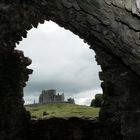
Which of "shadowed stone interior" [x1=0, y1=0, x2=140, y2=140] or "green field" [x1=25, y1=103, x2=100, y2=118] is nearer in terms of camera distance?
"shadowed stone interior" [x1=0, y1=0, x2=140, y2=140]

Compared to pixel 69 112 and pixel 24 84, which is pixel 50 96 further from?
pixel 24 84

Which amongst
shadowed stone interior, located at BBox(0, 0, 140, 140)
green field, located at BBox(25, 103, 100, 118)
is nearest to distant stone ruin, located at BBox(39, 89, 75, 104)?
green field, located at BBox(25, 103, 100, 118)

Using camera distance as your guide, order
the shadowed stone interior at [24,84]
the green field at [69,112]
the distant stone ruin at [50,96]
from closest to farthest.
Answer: the shadowed stone interior at [24,84] < the green field at [69,112] < the distant stone ruin at [50,96]

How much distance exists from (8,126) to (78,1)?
580 cm

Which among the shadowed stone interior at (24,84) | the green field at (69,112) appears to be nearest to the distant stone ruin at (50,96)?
the green field at (69,112)

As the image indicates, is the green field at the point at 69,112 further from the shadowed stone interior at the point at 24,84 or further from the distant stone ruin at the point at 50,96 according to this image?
the distant stone ruin at the point at 50,96

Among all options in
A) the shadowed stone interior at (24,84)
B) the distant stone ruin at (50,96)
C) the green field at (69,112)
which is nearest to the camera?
the shadowed stone interior at (24,84)

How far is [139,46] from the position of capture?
4020mm

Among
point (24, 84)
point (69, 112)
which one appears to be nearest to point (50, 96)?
point (69, 112)

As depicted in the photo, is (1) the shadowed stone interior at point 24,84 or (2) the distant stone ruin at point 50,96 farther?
(2) the distant stone ruin at point 50,96

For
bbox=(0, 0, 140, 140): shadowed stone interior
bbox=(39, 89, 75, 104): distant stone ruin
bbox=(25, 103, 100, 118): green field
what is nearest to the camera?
bbox=(0, 0, 140, 140): shadowed stone interior

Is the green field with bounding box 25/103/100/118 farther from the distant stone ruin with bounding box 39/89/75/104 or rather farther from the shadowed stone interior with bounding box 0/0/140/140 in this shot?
the distant stone ruin with bounding box 39/89/75/104

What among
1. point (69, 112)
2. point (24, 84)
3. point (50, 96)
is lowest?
point (69, 112)

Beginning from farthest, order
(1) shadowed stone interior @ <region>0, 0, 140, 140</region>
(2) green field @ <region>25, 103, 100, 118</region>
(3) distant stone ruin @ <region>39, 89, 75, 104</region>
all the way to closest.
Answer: (3) distant stone ruin @ <region>39, 89, 75, 104</region> < (2) green field @ <region>25, 103, 100, 118</region> < (1) shadowed stone interior @ <region>0, 0, 140, 140</region>
